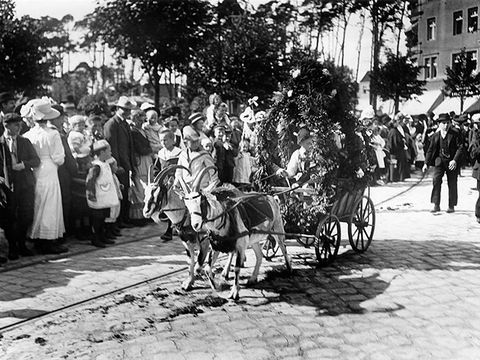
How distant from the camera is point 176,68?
27109 millimetres

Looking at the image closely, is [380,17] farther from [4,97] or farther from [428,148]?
[4,97]

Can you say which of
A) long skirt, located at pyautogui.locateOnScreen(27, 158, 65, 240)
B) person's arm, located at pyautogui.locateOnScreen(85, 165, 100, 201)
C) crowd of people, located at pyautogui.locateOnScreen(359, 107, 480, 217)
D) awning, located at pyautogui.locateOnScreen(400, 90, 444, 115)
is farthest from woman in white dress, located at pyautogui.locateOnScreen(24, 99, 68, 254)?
awning, located at pyautogui.locateOnScreen(400, 90, 444, 115)

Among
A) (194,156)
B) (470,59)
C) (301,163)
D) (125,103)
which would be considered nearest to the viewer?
(194,156)

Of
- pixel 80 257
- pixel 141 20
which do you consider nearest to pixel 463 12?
pixel 141 20

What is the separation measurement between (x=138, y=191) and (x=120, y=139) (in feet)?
4.63

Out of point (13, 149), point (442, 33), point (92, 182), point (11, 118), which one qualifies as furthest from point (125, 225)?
point (442, 33)

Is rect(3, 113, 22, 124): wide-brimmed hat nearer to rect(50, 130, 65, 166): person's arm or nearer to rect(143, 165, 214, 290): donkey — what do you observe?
rect(50, 130, 65, 166): person's arm

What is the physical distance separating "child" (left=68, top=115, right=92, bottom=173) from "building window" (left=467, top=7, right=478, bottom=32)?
62.7ft

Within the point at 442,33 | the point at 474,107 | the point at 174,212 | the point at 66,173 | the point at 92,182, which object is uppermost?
the point at 442,33

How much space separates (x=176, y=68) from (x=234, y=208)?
69.4 ft

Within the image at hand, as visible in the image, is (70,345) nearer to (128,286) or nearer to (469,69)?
(128,286)

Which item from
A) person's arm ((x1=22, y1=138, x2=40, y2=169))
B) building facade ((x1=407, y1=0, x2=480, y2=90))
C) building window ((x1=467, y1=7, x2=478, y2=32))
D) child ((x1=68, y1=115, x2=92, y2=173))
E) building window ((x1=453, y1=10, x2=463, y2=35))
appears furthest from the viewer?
building facade ((x1=407, y1=0, x2=480, y2=90))

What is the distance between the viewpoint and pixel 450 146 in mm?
13438

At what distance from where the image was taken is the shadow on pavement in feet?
22.7
